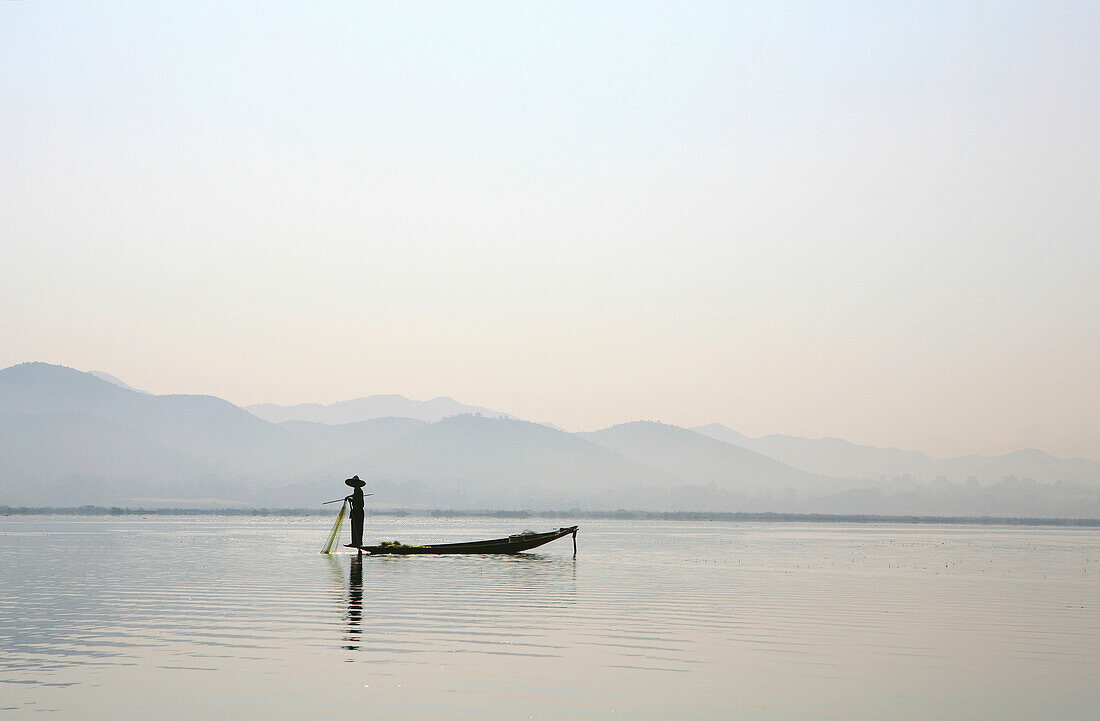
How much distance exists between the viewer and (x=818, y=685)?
814 inches

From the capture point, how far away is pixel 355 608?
32.6 meters

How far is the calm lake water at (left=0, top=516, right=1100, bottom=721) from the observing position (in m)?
18.3

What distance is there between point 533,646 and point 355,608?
9.17m

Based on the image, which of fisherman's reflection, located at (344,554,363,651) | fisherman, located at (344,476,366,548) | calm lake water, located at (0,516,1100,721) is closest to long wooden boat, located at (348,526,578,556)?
fisherman, located at (344,476,366,548)

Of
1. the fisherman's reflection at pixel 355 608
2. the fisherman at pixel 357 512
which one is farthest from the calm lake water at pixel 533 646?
the fisherman at pixel 357 512

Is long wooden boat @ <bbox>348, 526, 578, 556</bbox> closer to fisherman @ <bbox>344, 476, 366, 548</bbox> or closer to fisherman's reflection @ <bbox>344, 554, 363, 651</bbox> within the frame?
fisherman @ <bbox>344, 476, 366, 548</bbox>

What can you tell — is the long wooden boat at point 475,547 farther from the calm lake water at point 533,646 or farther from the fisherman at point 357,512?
the calm lake water at point 533,646

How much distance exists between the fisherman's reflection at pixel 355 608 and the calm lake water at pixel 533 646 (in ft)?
0.31

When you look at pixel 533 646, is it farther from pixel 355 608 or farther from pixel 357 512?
pixel 357 512

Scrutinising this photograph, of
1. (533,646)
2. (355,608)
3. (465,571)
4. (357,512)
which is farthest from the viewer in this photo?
(357,512)

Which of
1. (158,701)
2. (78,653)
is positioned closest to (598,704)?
(158,701)

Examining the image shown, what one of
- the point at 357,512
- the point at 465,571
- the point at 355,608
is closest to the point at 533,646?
the point at 355,608

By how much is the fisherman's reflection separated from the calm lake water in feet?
0.31

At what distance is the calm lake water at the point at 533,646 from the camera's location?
60.1ft
